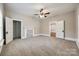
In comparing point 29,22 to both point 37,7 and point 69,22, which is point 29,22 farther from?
point 69,22

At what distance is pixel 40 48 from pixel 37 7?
2.92 ft

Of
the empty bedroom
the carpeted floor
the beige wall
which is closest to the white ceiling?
the empty bedroom

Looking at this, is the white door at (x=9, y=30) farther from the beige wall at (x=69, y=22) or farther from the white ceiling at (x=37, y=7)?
the beige wall at (x=69, y=22)

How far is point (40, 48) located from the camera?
205cm

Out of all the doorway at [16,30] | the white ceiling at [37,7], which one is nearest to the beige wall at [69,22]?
the white ceiling at [37,7]

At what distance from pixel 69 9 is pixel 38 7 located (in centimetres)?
67

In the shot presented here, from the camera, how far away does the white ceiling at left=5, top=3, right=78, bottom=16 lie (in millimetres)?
1954

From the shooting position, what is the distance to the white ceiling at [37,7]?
195cm

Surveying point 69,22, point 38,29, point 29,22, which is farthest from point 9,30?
point 69,22

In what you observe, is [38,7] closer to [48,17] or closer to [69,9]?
[48,17]

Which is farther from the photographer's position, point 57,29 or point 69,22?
point 57,29

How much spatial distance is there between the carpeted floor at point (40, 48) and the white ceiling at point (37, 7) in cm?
65

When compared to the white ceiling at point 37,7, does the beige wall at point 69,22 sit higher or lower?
lower

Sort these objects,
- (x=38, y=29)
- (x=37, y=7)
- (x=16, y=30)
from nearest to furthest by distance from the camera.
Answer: (x=37, y=7) < (x=16, y=30) < (x=38, y=29)
